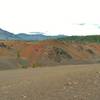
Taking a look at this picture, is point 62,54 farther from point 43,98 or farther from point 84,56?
point 43,98

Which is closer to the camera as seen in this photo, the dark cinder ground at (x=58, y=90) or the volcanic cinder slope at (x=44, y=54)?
the dark cinder ground at (x=58, y=90)

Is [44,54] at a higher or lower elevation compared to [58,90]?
lower

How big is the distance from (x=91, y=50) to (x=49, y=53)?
1523 cm

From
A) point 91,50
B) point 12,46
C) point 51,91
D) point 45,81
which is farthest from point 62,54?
point 51,91

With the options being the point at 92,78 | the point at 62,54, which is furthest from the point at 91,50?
the point at 92,78

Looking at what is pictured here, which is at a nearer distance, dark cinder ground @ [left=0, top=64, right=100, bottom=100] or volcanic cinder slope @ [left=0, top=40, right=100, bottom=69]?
dark cinder ground @ [left=0, top=64, right=100, bottom=100]

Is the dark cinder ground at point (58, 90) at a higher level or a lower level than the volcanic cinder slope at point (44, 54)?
higher

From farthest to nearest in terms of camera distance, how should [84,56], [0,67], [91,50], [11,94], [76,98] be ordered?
1. [91,50]
2. [84,56]
3. [0,67]
4. [11,94]
5. [76,98]

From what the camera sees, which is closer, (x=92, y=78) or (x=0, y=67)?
(x=92, y=78)

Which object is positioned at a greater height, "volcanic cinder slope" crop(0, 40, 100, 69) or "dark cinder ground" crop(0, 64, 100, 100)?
"dark cinder ground" crop(0, 64, 100, 100)

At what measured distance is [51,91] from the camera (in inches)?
678

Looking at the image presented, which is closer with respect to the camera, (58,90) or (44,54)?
(58,90)

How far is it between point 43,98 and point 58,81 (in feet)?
15.4

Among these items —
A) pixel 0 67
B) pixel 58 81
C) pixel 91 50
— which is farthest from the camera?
pixel 91 50
